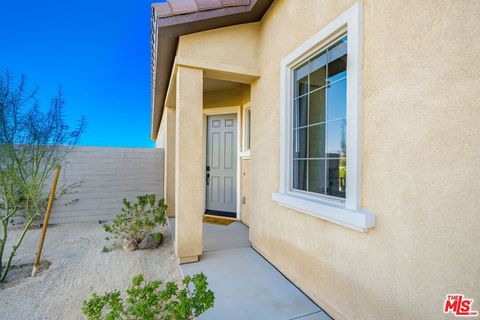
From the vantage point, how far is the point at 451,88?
50.2 inches

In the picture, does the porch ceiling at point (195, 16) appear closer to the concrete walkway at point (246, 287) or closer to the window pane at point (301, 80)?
the window pane at point (301, 80)

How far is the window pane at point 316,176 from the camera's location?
8.16ft

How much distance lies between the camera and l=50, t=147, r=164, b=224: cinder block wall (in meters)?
5.75

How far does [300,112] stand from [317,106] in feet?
1.04

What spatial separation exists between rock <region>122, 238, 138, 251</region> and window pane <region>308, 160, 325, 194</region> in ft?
10.8

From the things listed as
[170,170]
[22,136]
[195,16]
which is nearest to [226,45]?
[195,16]

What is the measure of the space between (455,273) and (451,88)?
1067 millimetres

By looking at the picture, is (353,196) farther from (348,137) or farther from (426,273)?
(426,273)

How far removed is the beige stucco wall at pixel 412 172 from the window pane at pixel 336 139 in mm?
366

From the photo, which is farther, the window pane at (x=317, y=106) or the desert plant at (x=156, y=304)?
the window pane at (x=317, y=106)

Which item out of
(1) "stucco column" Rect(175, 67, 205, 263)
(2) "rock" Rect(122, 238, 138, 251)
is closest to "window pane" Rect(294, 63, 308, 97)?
(1) "stucco column" Rect(175, 67, 205, 263)

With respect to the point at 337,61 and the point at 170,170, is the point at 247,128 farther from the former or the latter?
the point at 337,61

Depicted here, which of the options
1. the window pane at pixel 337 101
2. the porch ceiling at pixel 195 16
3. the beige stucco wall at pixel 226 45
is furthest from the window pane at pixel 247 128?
the window pane at pixel 337 101

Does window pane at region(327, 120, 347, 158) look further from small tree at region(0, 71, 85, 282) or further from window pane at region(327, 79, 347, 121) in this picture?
small tree at region(0, 71, 85, 282)
